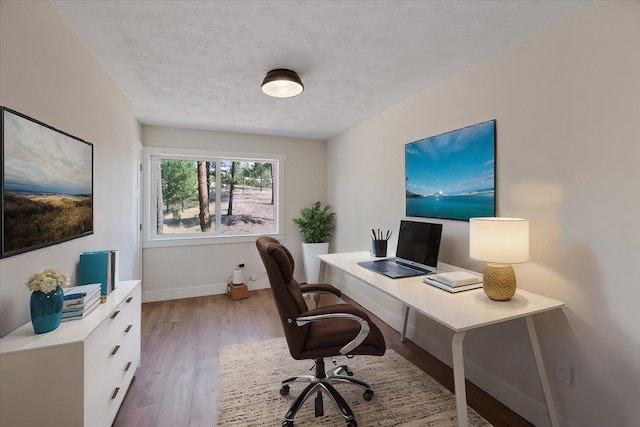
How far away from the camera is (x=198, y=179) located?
4.19 m

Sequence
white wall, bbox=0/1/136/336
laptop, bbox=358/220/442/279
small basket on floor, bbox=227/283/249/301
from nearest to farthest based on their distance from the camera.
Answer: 1. white wall, bbox=0/1/136/336
2. laptop, bbox=358/220/442/279
3. small basket on floor, bbox=227/283/249/301

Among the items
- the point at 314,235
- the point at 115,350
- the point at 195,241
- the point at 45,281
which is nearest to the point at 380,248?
the point at 314,235

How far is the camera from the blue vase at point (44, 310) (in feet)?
4.22

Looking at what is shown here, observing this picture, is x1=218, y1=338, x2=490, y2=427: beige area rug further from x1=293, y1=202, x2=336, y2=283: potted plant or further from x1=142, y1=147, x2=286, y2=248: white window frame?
x1=142, y1=147, x2=286, y2=248: white window frame

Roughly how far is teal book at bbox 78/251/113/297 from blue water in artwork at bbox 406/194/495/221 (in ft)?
7.97

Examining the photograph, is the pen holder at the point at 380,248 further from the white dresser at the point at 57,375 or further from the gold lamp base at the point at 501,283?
the white dresser at the point at 57,375

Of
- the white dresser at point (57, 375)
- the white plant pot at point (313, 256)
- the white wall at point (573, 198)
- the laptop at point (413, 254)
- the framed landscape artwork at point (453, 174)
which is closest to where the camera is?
the white dresser at point (57, 375)

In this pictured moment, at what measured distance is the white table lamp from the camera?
5.29 feet

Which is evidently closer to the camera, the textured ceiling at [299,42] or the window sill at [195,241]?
the textured ceiling at [299,42]

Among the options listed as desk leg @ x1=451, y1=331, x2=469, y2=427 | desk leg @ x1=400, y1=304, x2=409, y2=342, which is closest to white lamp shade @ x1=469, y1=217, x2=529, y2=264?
desk leg @ x1=451, y1=331, x2=469, y2=427

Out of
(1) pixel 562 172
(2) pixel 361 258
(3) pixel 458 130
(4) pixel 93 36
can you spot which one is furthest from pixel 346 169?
(4) pixel 93 36

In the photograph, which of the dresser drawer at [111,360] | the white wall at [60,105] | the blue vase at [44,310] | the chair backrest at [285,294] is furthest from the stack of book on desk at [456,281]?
the white wall at [60,105]

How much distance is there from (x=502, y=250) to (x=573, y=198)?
1.54 ft

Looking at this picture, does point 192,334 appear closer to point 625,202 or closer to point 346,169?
point 346,169
